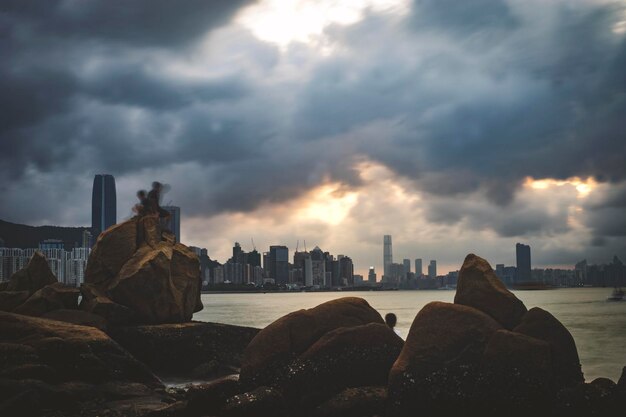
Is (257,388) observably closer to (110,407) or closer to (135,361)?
(110,407)

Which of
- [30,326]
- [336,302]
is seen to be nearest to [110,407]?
[30,326]

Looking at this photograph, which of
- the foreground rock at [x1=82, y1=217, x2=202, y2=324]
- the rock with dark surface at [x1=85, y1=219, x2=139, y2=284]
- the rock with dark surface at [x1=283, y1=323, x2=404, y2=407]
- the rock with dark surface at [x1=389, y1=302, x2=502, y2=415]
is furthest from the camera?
the rock with dark surface at [x1=85, y1=219, x2=139, y2=284]

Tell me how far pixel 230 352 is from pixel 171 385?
3.19 m

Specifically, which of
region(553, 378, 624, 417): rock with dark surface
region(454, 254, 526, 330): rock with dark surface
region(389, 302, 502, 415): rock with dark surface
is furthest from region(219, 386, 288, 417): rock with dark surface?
region(553, 378, 624, 417): rock with dark surface

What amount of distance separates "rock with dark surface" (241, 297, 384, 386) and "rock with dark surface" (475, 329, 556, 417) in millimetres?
4358

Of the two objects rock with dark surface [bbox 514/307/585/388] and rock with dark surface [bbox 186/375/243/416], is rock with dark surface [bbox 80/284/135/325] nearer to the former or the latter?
rock with dark surface [bbox 186/375/243/416]

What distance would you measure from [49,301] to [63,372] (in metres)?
7.51

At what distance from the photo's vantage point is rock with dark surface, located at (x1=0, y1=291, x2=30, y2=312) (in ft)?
91.7

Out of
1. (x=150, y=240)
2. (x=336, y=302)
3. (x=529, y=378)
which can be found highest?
(x=150, y=240)

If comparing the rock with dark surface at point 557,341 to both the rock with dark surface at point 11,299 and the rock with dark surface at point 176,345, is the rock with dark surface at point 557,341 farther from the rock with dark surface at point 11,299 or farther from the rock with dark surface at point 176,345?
the rock with dark surface at point 11,299

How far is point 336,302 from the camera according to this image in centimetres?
2061

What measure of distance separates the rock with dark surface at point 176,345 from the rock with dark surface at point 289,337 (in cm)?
788

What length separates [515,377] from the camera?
1628 centimetres

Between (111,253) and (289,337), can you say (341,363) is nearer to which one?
(289,337)
